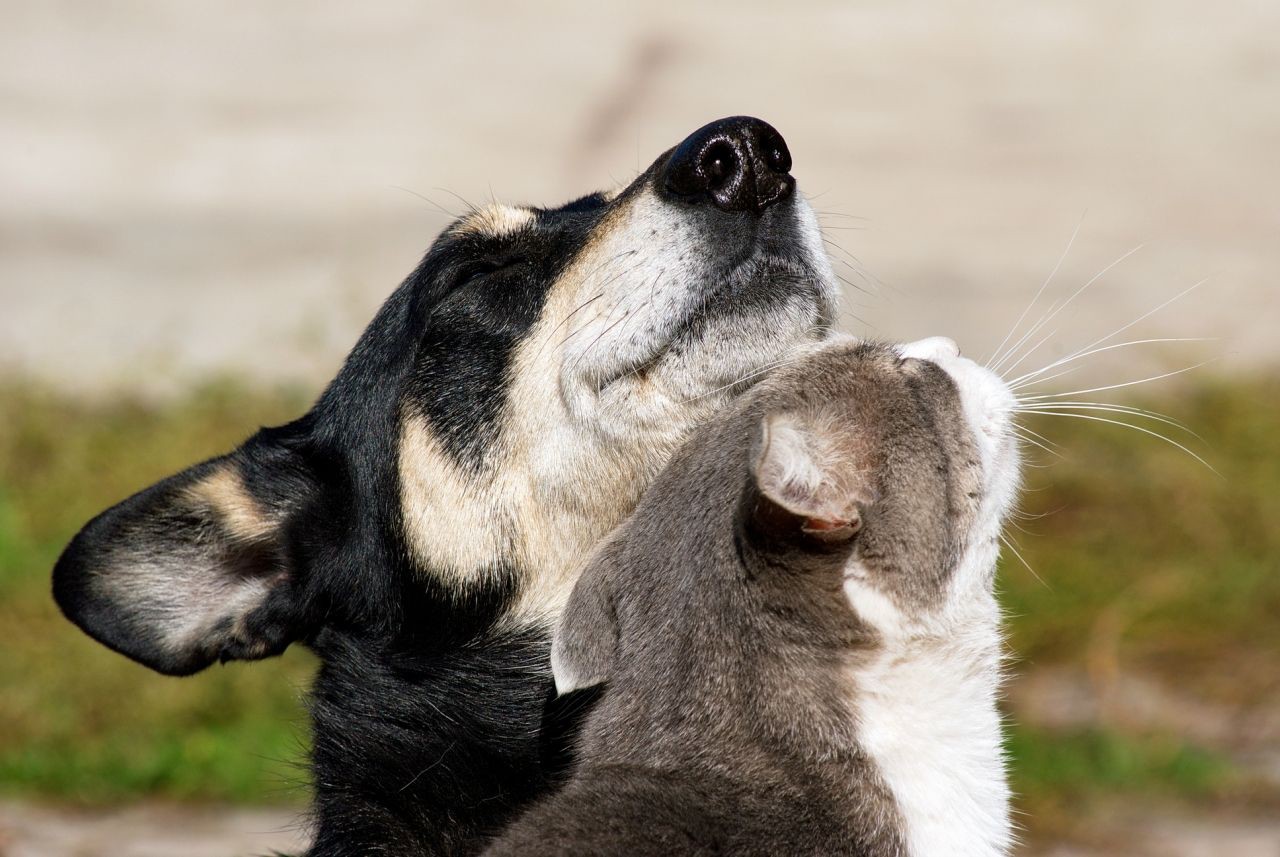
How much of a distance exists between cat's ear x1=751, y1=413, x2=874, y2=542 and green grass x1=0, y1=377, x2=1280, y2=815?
3099 mm

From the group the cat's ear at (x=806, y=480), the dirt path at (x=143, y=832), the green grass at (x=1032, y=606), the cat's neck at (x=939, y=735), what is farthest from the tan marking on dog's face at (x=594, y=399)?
the dirt path at (x=143, y=832)

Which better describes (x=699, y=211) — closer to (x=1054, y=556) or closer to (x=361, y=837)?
(x=361, y=837)

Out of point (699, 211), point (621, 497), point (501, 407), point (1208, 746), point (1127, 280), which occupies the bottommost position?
point (1208, 746)

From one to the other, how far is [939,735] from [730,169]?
1.53 meters

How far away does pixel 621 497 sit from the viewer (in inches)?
155

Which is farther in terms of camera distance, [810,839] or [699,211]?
[699,211]

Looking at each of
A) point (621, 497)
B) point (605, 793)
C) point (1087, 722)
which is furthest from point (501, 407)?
point (1087, 722)

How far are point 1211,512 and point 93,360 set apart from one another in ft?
23.7

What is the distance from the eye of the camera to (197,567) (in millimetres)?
4141

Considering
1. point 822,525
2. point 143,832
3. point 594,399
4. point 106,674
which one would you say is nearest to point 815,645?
point 822,525

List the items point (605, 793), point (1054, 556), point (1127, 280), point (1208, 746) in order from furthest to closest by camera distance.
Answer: point (1127, 280) < point (1054, 556) < point (1208, 746) < point (605, 793)

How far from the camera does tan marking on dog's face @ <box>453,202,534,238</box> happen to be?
14.5ft

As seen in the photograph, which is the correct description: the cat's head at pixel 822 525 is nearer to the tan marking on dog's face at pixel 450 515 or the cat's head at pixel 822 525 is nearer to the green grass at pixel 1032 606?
the tan marking on dog's face at pixel 450 515

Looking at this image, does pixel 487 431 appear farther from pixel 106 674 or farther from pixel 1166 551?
pixel 1166 551
